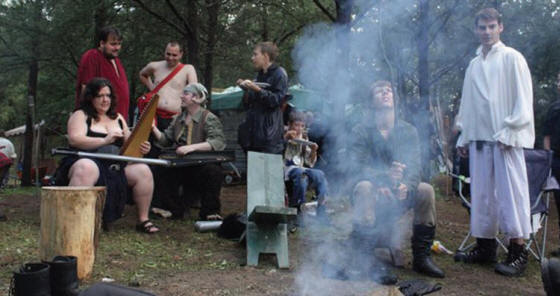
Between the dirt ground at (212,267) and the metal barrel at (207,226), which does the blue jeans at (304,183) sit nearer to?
the dirt ground at (212,267)

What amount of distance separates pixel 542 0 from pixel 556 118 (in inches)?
53.0

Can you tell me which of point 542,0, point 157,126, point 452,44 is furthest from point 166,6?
point 542,0

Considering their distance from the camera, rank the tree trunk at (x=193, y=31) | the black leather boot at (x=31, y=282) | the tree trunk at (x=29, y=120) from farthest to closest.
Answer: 1. the tree trunk at (x=29, y=120)
2. the tree trunk at (x=193, y=31)
3. the black leather boot at (x=31, y=282)

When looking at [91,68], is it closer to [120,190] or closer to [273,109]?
[120,190]

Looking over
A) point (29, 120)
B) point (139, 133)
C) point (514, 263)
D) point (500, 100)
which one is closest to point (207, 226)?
point (139, 133)

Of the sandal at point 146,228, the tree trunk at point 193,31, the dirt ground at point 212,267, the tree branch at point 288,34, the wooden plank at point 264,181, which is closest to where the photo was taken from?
the dirt ground at point 212,267

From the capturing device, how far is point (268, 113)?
4684 mm

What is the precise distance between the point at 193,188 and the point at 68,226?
2.33 meters

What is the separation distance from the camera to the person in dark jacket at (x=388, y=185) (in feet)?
11.6

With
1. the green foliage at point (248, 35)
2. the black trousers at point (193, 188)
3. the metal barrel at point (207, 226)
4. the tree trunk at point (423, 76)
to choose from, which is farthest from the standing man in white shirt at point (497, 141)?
the black trousers at point (193, 188)

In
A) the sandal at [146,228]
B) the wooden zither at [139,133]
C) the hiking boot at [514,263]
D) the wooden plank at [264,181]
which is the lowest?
the hiking boot at [514,263]

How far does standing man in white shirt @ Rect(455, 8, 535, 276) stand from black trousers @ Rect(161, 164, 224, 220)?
2488 mm

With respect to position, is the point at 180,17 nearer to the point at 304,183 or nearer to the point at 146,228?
the point at 304,183

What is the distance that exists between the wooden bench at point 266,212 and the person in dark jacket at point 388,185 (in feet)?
1.82
